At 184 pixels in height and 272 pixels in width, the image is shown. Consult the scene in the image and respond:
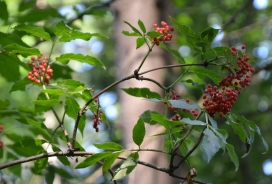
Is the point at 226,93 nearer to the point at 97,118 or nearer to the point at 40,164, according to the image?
the point at 97,118

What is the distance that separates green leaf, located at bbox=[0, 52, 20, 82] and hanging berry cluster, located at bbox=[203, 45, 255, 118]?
59 cm

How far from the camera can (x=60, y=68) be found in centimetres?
149

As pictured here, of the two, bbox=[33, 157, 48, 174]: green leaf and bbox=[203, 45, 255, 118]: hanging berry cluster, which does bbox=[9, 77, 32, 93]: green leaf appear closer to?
bbox=[33, 157, 48, 174]: green leaf

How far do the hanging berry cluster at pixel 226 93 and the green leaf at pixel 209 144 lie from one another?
0.09 metres

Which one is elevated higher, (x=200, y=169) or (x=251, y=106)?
(x=251, y=106)

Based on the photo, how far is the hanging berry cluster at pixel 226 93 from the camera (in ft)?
2.93

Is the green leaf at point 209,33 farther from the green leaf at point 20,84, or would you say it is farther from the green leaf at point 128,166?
the green leaf at point 20,84

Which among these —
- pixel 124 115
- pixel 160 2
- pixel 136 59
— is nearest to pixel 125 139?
pixel 124 115

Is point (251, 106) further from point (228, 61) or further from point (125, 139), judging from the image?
point (228, 61)

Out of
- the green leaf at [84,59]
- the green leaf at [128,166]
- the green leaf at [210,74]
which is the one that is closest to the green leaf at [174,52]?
the green leaf at [210,74]

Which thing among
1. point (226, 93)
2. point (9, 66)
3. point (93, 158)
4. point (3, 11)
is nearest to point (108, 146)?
point (93, 158)

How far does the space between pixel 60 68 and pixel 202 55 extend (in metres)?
0.68

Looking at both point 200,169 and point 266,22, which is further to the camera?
point 200,169

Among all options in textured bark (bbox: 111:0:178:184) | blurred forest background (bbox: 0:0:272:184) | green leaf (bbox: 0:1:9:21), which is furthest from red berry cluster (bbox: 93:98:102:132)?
textured bark (bbox: 111:0:178:184)
